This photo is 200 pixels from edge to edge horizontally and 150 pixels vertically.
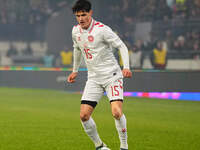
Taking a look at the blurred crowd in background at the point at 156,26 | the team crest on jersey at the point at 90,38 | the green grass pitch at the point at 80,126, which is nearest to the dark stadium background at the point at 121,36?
the blurred crowd in background at the point at 156,26

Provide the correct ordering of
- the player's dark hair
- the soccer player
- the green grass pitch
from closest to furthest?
the player's dark hair → the soccer player → the green grass pitch

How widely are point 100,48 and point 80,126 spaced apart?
3785mm

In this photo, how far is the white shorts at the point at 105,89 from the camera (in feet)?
20.1

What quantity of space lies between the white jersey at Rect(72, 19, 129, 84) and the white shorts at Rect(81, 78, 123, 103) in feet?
0.22

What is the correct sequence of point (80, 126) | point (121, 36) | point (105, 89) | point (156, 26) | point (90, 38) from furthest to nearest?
point (121, 36)
point (156, 26)
point (80, 126)
point (105, 89)
point (90, 38)

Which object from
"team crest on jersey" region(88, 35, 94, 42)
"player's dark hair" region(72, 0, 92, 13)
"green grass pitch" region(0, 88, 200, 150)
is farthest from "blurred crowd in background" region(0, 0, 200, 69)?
"player's dark hair" region(72, 0, 92, 13)

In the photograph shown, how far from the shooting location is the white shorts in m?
6.13

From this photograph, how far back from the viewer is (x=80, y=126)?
967 centimetres

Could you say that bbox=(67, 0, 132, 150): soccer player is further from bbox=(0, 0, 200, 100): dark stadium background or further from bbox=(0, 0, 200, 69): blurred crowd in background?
bbox=(0, 0, 200, 69): blurred crowd in background

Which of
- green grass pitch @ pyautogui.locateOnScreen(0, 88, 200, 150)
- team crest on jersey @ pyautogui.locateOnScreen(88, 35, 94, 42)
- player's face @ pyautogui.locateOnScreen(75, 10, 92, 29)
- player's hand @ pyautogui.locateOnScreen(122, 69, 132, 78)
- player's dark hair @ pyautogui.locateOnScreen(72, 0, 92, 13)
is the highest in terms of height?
player's dark hair @ pyautogui.locateOnScreen(72, 0, 92, 13)

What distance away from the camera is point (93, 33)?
20.1 feet

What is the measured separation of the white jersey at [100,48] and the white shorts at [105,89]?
2.7 inches

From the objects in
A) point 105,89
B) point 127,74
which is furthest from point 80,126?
point 127,74

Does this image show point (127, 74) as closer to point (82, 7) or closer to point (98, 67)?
point (98, 67)
